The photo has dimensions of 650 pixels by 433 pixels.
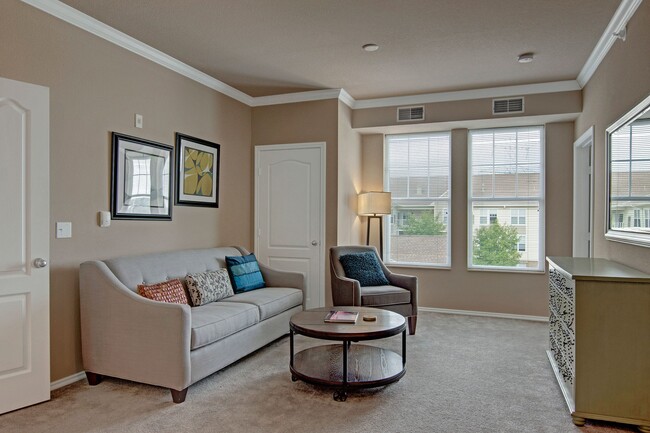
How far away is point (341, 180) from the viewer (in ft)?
16.8

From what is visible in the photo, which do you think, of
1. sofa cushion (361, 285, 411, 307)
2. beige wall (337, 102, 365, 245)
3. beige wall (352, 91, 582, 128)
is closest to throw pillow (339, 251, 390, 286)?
sofa cushion (361, 285, 411, 307)

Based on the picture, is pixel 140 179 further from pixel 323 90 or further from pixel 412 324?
pixel 412 324

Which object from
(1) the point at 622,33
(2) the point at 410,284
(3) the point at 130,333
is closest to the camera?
(3) the point at 130,333

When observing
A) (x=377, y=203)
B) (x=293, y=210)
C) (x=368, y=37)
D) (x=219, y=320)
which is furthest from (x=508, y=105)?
(x=219, y=320)

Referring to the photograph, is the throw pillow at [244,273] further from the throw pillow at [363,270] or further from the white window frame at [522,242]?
the white window frame at [522,242]

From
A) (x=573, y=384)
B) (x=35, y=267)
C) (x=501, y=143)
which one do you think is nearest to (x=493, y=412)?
(x=573, y=384)

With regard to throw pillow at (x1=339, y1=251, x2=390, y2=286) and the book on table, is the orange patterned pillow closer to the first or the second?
the book on table

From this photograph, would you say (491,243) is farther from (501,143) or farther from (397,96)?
(397,96)

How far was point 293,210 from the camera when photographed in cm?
520

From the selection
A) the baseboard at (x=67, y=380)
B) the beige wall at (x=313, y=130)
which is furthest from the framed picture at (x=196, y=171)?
the baseboard at (x=67, y=380)

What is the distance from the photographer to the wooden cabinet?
243 centimetres

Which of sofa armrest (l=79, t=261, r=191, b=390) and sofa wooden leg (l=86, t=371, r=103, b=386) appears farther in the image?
sofa wooden leg (l=86, t=371, r=103, b=386)

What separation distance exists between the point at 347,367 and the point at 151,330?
4.45ft

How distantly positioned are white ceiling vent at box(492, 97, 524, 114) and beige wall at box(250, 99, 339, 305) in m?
1.79
